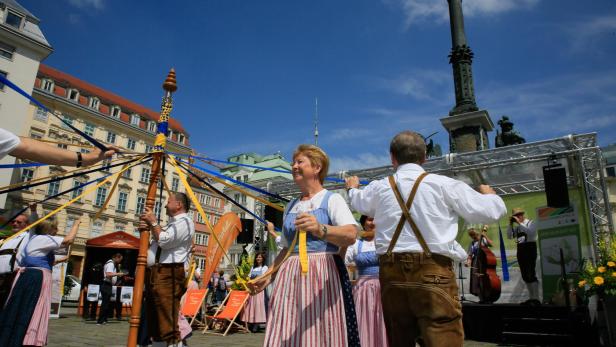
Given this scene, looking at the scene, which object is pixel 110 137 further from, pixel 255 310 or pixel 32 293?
pixel 32 293

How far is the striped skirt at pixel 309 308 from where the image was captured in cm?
269

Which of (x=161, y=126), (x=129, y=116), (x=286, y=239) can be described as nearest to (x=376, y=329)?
(x=286, y=239)

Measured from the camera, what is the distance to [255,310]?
10.4 meters

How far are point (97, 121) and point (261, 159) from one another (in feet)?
93.1

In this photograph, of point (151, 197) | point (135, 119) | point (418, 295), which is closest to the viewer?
point (418, 295)

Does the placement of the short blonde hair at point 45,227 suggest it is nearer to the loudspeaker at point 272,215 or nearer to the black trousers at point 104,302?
the black trousers at point 104,302

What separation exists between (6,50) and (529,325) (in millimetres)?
36034

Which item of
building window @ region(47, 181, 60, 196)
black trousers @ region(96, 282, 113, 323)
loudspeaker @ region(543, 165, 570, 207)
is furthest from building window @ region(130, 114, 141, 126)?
loudspeaker @ region(543, 165, 570, 207)

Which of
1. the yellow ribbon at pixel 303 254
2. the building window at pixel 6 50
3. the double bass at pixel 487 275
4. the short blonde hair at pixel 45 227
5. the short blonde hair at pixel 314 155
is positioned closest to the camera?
the yellow ribbon at pixel 303 254

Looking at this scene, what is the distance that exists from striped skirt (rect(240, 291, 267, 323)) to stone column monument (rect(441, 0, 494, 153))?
34.3ft

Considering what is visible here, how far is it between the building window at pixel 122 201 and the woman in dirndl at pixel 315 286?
4284 centimetres

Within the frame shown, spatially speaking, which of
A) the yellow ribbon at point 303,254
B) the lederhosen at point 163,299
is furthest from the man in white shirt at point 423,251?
the lederhosen at point 163,299

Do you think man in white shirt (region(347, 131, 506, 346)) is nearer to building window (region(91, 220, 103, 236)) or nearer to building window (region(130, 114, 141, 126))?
building window (region(91, 220, 103, 236))

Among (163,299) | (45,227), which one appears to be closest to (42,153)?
(163,299)
